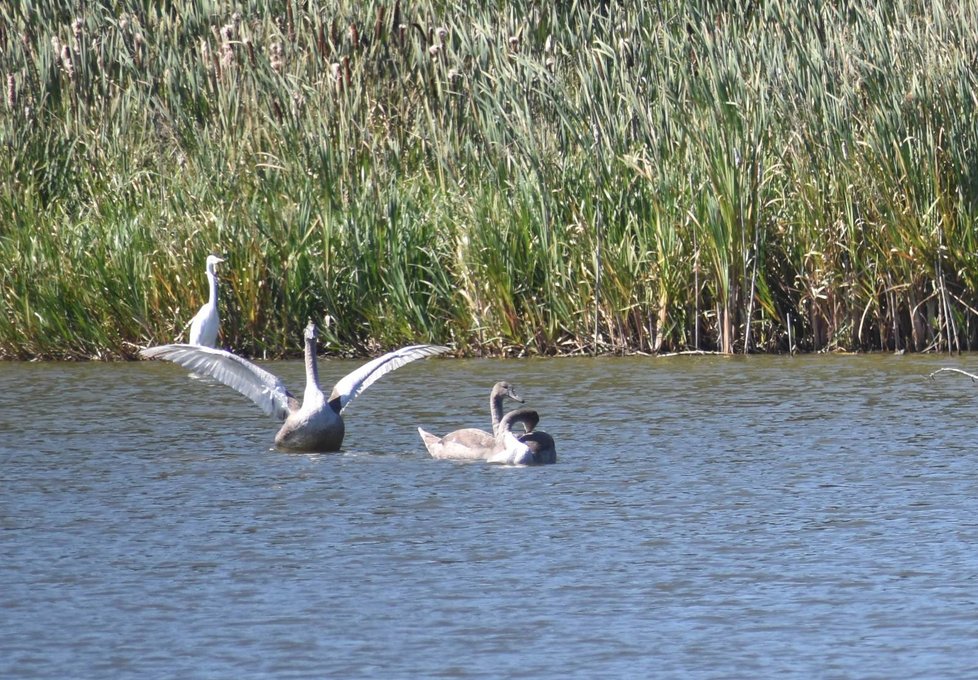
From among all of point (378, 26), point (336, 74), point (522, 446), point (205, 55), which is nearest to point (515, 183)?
point (336, 74)

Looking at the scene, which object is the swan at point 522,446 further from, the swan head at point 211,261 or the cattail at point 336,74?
the cattail at point 336,74

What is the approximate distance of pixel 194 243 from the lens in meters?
11.7

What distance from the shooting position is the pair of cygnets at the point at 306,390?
8.25 meters

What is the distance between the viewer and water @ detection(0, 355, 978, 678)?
15.2 feet

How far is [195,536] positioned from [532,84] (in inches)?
250

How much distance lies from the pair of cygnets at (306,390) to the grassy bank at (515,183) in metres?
2.84

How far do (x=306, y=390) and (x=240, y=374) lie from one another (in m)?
0.35

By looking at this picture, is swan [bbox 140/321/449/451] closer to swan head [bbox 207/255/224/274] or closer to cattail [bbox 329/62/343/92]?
swan head [bbox 207/255/224/274]

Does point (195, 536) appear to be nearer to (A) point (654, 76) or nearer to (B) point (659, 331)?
(B) point (659, 331)

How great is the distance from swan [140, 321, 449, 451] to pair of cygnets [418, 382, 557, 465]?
45 cm

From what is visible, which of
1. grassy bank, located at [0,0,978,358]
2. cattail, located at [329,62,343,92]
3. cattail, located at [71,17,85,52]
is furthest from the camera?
cattail, located at [71,17,85,52]

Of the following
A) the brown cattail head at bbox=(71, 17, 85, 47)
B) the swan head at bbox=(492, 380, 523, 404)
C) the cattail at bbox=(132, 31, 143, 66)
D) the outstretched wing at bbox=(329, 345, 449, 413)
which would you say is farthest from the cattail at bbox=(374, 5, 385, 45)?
the swan head at bbox=(492, 380, 523, 404)

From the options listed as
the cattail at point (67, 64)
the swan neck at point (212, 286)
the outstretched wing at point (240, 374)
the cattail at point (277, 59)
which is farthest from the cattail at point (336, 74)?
the outstretched wing at point (240, 374)

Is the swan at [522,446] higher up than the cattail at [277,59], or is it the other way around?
the cattail at [277,59]
